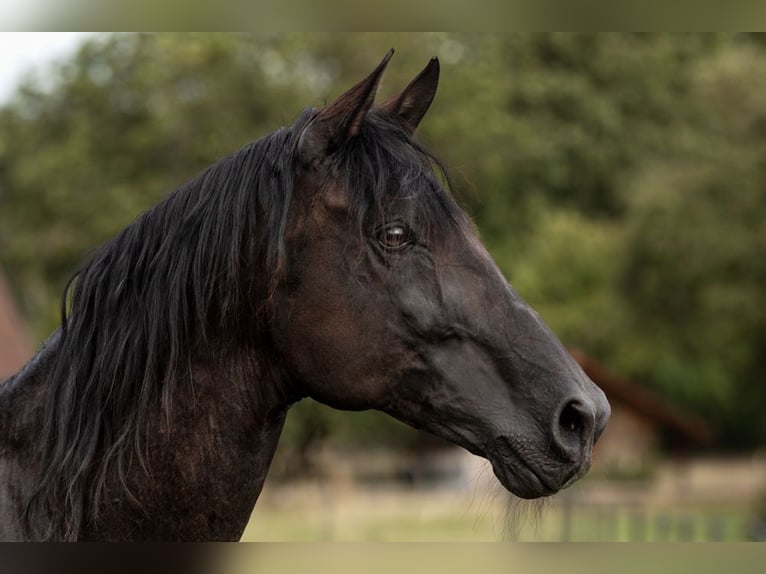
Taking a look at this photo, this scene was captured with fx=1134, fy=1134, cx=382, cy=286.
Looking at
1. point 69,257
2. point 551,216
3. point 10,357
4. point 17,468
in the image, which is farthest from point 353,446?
point 17,468

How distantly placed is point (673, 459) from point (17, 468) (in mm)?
45152

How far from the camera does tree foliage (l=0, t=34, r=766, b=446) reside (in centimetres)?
3634

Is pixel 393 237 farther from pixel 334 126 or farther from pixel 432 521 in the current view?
pixel 432 521

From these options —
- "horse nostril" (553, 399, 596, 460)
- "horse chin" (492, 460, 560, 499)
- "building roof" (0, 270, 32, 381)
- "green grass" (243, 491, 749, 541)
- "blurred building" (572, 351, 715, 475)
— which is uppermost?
"horse nostril" (553, 399, 596, 460)

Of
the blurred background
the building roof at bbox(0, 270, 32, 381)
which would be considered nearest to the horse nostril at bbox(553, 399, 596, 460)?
the building roof at bbox(0, 270, 32, 381)

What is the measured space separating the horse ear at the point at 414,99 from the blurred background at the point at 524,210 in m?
24.7

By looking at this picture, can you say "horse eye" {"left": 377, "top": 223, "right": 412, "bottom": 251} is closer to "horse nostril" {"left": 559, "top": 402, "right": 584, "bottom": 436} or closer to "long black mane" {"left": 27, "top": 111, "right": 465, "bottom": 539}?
"long black mane" {"left": 27, "top": 111, "right": 465, "bottom": 539}

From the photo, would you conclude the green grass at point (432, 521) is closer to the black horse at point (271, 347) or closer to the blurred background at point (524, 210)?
the blurred background at point (524, 210)

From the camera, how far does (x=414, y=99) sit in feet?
12.1

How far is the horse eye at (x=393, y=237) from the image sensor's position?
3.31 meters

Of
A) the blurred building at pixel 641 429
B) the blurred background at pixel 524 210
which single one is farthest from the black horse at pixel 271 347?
the blurred building at pixel 641 429

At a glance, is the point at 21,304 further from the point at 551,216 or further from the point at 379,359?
the point at 379,359

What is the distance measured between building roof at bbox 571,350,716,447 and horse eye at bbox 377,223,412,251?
118 feet

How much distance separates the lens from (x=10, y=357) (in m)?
22.4
